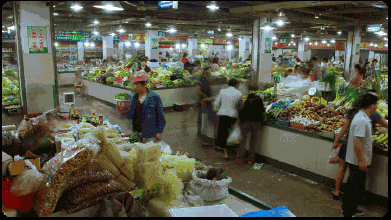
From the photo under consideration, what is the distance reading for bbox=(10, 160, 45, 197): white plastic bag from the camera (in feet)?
6.95

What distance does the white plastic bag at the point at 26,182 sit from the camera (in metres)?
2.12

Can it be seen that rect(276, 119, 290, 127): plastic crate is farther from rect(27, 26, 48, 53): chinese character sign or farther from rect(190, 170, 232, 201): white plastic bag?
rect(27, 26, 48, 53): chinese character sign

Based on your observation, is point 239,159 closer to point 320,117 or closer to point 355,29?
point 320,117

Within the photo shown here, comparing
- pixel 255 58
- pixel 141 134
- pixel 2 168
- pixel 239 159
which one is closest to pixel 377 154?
pixel 239 159

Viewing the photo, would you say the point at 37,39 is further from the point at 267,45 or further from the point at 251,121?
the point at 267,45

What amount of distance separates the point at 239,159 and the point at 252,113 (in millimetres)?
1075

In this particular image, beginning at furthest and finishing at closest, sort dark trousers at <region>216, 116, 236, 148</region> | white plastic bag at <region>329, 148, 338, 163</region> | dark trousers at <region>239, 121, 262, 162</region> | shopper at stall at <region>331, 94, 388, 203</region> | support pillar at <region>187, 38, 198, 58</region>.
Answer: support pillar at <region>187, 38, 198, 58</region> < dark trousers at <region>216, 116, 236, 148</region> < dark trousers at <region>239, 121, 262, 162</region> < white plastic bag at <region>329, 148, 338, 163</region> < shopper at stall at <region>331, 94, 388, 203</region>

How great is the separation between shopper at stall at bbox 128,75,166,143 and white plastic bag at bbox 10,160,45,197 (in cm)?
240

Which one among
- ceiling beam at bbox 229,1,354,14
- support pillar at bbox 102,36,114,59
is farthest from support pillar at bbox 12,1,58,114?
support pillar at bbox 102,36,114,59

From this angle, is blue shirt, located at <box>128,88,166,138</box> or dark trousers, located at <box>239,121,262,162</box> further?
dark trousers, located at <box>239,121,262,162</box>

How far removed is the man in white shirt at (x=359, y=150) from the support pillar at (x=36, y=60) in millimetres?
4916

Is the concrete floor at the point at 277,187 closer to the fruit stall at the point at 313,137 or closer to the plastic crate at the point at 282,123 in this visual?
the fruit stall at the point at 313,137

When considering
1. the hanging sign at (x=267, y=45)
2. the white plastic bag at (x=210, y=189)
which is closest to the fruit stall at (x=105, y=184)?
the white plastic bag at (x=210, y=189)

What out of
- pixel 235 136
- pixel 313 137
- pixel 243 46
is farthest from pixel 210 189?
pixel 243 46
